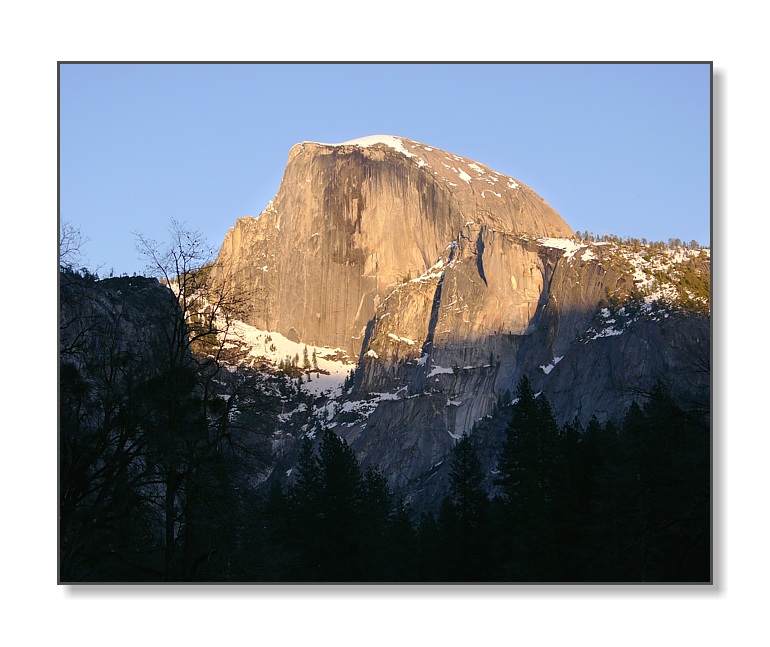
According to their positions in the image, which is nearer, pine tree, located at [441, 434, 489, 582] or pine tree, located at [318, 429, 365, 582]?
pine tree, located at [441, 434, 489, 582]

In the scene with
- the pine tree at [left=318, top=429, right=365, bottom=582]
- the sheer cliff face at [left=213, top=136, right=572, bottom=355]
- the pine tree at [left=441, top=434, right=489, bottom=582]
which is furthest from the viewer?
the sheer cliff face at [left=213, top=136, right=572, bottom=355]

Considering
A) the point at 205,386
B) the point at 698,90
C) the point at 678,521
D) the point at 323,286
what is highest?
the point at 323,286

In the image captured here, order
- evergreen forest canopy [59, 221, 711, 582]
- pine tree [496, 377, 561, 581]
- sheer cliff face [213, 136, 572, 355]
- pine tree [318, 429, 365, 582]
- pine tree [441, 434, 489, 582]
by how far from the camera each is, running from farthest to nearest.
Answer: sheer cliff face [213, 136, 572, 355] → pine tree [318, 429, 365, 582] → pine tree [441, 434, 489, 582] → pine tree [496, 377, 561, 581] → evergreen forest canopy [59, 221, 711, 582]

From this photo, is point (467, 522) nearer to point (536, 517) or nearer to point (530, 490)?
point (530, 490)

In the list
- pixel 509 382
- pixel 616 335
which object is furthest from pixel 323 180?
pixel 616 335

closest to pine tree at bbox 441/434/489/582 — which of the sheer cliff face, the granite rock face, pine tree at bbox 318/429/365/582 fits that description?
pine tree at bbox 318/429/365/582

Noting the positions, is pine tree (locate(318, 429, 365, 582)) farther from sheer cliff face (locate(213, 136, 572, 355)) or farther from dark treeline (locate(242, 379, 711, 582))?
sheer cliff face (locate(213, 136, 572, 355))

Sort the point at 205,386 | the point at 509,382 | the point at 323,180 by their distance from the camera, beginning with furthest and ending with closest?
the point at 323,180 → the point at 509,382 → the point at 205,386
